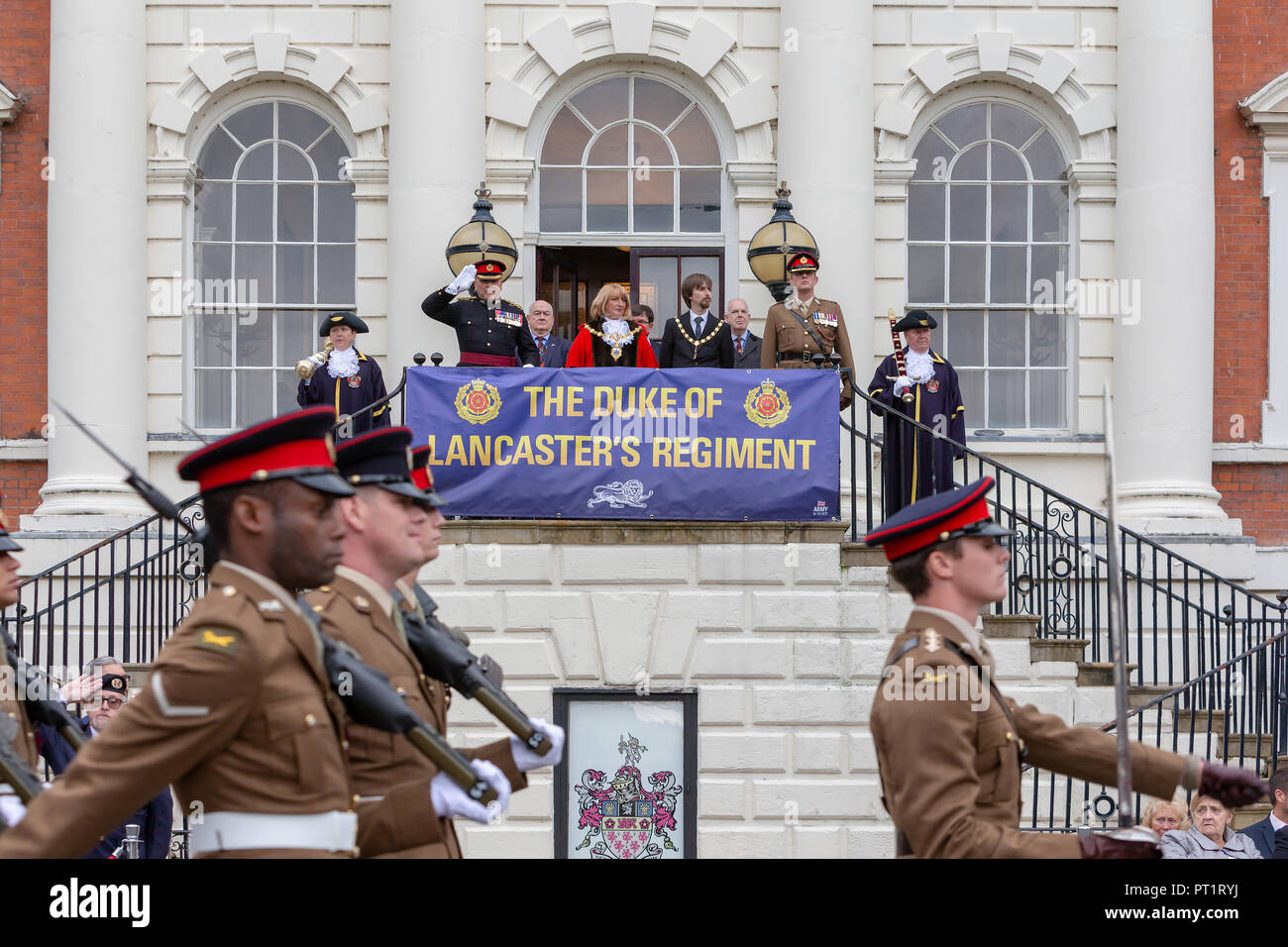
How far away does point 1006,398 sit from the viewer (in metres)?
16.5

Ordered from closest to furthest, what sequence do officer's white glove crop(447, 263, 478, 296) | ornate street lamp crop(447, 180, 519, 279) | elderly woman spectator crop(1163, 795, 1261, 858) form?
1. elderly woman spectator crop(1163, 795, 1261, 858)
2. officer's white glove crop(447, 263, 478, 296)
3. ornate street lamp crop(447, 180, 519, 279)

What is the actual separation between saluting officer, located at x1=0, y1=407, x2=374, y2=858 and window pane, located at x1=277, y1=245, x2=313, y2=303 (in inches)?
495

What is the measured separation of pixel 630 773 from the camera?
12.5 meters

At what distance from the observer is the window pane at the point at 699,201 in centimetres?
1653

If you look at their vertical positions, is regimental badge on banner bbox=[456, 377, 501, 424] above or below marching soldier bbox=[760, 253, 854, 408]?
below

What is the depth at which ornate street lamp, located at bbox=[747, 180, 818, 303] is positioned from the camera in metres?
14.2

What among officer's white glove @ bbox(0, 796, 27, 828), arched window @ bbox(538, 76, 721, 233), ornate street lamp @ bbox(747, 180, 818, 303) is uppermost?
arched window @ bbox(538, 76, 721, 233)

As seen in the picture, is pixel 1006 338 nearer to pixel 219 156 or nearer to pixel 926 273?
pixel 926 273

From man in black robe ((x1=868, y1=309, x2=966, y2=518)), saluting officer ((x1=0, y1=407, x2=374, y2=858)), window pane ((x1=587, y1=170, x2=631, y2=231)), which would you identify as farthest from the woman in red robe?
saluting officer ((x1=0, y1=407, x2=374, y2=858))

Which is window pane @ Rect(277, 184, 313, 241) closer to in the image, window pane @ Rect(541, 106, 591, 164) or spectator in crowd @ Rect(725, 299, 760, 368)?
window pane @ Rect(541, 106, 591, 164)

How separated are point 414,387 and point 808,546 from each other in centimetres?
312

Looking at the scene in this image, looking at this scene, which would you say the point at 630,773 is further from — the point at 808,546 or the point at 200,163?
the point at 200,163

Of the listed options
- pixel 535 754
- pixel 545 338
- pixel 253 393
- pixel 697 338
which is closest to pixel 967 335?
pixel 697 338

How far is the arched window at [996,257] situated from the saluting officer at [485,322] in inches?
191
